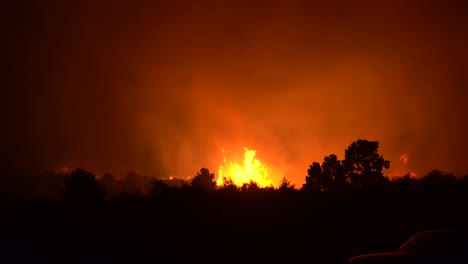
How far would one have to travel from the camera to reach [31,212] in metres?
30.2

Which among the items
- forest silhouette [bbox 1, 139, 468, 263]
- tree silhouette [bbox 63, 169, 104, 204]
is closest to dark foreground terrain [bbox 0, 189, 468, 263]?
forest silhouette [bbox 1, 139, 468, 263]

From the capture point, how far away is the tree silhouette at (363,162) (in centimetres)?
6769

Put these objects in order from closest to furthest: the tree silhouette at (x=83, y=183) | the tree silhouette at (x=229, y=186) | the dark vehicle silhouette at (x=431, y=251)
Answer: the dark vehicle silhouette at (x=431, y=251), the tree silhouette at (x=229, y=186), the tree silhouette at (x=83, y=183)

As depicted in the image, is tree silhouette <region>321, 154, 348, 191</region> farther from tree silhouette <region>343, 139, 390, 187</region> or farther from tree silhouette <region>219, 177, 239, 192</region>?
tree silhouette <region>219, 177, 239, 192</region>

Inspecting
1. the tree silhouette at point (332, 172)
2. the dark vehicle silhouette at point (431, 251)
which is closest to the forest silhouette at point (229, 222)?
the dark vehicle silhouette at point (431, 251)

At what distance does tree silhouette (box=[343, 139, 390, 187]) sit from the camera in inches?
2665

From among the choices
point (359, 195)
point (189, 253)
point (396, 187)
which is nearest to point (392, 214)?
point (359, 195)

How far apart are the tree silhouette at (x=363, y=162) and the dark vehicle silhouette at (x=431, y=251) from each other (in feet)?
186

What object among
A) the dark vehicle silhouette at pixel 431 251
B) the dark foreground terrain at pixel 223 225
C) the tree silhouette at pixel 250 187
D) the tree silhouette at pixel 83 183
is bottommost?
the dark vehicle silhouette at pixel 431 251

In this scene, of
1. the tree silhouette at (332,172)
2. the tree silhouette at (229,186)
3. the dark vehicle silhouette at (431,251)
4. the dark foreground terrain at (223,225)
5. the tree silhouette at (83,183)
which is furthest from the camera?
the tree silhouette at (332,172)

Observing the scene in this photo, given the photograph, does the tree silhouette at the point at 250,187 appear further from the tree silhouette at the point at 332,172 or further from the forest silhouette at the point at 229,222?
the tree silhouette at the point at 332,172

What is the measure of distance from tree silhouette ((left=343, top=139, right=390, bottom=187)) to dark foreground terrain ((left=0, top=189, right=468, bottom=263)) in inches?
1418

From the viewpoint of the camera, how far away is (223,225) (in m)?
26.5

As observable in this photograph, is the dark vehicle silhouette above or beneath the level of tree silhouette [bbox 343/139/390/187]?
beneath
